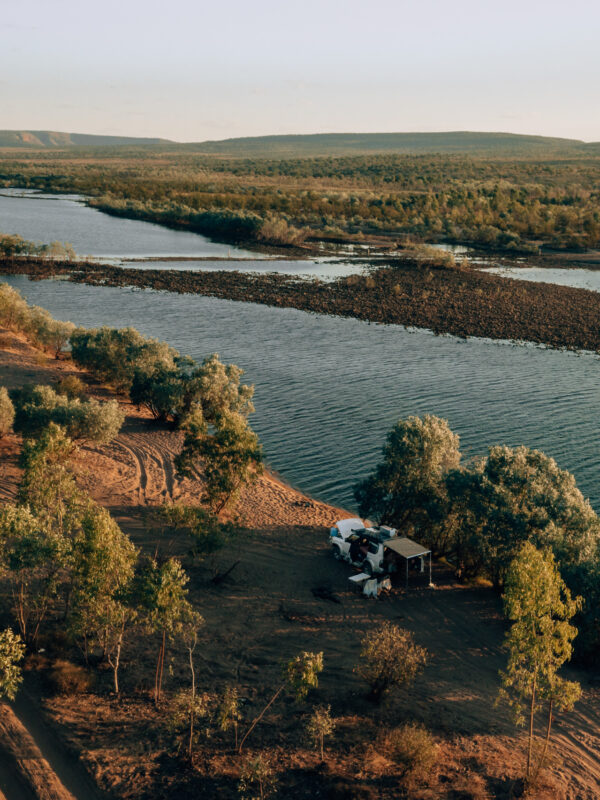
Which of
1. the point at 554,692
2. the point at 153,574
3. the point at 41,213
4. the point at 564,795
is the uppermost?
the point at 41,213

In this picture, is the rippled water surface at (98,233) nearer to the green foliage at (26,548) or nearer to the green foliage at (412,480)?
the green foliage at (412,480)

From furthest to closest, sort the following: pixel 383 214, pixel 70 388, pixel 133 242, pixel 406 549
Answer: pixel 383 214 → pixel 133 242 → pixel 70 388 → pixel 406 549

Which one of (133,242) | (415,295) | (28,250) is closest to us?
(415,295)

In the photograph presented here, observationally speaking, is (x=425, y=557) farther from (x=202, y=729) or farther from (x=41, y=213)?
(x=41, y=213)

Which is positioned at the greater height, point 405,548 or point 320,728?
point 405,548

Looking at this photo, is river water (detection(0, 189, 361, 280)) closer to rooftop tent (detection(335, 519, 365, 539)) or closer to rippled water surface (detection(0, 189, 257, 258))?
rippled water surface (detection(0, 189, 257, 258))

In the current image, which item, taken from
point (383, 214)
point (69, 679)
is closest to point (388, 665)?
point (69, 679)

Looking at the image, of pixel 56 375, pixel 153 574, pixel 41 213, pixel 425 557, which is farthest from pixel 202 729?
pixel 41 213

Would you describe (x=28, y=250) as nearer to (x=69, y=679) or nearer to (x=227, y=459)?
(x=227, y=459)
